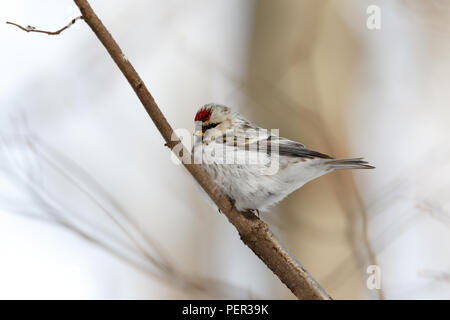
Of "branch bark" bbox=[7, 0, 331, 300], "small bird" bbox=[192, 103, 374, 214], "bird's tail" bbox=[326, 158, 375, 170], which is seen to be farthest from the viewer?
"small bird" bbox=[192, 103, 374, 214]

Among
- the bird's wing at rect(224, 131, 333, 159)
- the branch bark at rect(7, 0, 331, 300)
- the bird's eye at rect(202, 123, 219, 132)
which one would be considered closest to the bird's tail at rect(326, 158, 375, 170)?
the bird's wing at rect(224, 131, 333, 159)

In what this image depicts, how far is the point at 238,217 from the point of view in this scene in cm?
246

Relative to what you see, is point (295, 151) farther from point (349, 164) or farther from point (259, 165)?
point (349, 164)

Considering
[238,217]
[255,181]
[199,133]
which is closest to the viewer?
[238,217]

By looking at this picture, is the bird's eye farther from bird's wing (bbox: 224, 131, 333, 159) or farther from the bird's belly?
→ the bird's belly

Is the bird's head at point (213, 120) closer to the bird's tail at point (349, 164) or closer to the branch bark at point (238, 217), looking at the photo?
the bird's tail at point (349, 164)

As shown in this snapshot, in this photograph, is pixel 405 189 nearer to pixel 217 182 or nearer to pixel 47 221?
pixel 217 182

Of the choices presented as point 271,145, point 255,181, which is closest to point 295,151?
point 271,145

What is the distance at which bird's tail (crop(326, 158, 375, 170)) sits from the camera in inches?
111

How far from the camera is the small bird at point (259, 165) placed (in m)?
2.94

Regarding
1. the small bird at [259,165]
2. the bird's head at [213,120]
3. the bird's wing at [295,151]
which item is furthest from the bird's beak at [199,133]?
the bird's wing at [295,151]

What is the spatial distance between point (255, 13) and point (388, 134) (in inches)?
68.1

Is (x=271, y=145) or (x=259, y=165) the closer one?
(x=259, y=165)

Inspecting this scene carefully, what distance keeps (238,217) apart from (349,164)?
2.50ft
